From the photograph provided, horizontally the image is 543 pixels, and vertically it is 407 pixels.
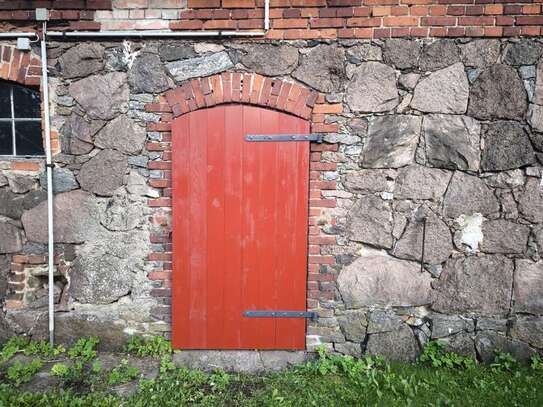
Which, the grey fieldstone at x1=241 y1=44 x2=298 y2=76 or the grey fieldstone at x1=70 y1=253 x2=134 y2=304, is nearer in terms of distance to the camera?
the grey fieldstone at x1=241 y1=44 x2=298 y2=76

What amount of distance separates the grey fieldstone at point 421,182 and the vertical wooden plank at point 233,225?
131 centimetres

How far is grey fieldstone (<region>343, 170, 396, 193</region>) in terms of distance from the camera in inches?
114

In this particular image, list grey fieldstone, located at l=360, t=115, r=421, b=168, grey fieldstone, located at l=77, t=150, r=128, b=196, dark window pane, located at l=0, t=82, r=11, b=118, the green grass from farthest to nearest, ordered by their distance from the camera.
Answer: dark window pane, located at l=0, t=82, r=11, b=118 < grey fieldstone, located at l=77, t=150, r=128, b=196 < grey fieldstone, located at l=360, t=115, r=421, b=168 < the green grass

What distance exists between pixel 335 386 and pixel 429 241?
1.37 metres

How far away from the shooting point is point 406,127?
284 cm

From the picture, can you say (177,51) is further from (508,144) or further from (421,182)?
(508,144)

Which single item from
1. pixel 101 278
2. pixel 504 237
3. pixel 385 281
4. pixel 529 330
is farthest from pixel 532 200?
pixel 101 278

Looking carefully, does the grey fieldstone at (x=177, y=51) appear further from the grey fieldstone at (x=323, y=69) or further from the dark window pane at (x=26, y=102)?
the dark window pane at (x=26, y=102)

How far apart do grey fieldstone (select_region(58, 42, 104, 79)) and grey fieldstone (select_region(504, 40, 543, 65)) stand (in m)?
3.25

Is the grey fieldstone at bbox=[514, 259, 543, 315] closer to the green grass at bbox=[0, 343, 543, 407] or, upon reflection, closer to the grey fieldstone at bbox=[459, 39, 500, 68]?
the green grass at bbox=[0, 343, 543, 407]

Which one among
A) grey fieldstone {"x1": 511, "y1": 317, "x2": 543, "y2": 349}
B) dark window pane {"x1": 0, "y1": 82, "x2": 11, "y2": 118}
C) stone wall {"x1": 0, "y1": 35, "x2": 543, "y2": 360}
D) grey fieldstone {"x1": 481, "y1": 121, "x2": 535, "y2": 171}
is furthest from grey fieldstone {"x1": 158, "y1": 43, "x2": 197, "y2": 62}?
grey fieldstone {"x1": 511, "y1": 317, "x2": 543, "y2": 349}

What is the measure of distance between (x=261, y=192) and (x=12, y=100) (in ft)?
7.60

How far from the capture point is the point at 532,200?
284cm

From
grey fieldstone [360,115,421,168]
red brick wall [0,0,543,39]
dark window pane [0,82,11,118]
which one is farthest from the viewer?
dark window pane [0,82,11,118]
